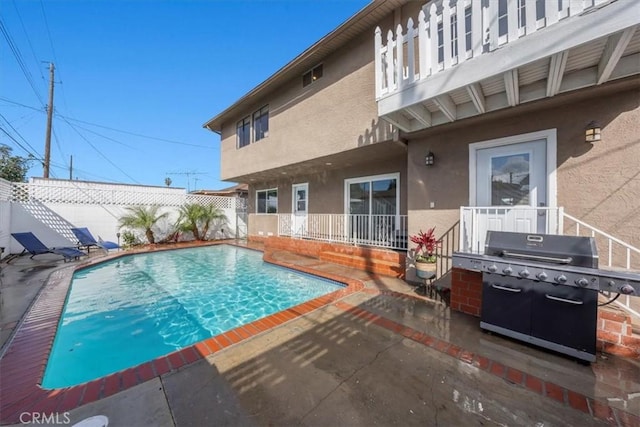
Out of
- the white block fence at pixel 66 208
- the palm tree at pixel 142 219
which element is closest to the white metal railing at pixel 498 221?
the palm tree at pixel 142 219

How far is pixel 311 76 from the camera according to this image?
876cm

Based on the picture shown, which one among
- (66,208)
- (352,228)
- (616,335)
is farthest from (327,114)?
(66,208)

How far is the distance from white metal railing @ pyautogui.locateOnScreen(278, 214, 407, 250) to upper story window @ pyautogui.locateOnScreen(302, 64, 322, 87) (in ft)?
17.1

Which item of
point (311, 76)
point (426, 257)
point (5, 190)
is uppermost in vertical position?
point (311, 76)

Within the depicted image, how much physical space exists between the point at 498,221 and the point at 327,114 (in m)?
5.86

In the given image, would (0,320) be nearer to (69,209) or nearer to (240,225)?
(69,209)

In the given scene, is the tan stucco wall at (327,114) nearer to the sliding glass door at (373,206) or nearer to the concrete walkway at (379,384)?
the sliding glass door at (373,206)

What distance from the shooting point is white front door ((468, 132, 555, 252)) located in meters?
4.56

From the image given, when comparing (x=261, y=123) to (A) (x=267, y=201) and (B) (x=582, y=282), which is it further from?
(B) (x=582, y=282)

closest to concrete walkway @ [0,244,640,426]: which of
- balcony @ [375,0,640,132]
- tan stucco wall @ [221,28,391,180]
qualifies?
balcony @ [375,0,640,132]

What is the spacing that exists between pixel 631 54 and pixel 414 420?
19.0ft

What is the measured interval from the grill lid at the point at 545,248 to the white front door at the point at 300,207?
28.0 feet

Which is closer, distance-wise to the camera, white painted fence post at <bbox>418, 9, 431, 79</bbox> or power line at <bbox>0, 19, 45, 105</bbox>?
white painted fence post at <bbox>418, 9, 431, 79</bbox>

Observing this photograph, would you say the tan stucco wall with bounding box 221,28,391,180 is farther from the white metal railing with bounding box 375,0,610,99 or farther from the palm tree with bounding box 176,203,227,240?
Result: the palm tree with bounding box 176,203,227,240
